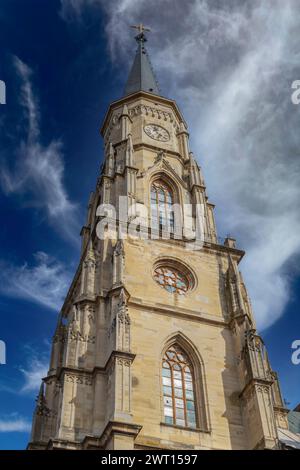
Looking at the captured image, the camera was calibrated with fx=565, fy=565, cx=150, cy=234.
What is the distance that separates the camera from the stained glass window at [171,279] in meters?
29.9

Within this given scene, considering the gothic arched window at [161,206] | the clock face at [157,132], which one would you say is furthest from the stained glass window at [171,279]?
the clock face at [157,132]

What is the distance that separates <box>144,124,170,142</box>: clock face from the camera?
4216cm

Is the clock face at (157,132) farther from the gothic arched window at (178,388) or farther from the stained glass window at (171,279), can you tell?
the gothic arched window at (178,388)

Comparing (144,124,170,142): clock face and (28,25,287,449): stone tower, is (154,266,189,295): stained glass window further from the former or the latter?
(144,124,170,142): clock face

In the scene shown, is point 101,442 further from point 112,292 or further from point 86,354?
point 112,292

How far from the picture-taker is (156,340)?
26.5m

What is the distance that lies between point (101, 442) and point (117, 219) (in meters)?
13.7

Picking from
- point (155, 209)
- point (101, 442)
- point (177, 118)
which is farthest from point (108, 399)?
point (177, 118)

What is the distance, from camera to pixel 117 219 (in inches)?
1254

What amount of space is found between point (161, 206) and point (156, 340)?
11.9 m

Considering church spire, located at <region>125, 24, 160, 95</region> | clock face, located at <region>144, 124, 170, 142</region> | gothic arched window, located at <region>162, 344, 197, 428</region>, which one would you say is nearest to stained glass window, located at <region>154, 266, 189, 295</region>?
gothic arched window, located at <region>162, 344, 197, 428</region>

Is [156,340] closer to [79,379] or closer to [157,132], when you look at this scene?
[79,379]

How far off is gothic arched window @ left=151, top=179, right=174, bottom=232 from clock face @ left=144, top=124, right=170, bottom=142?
17.7 ft
